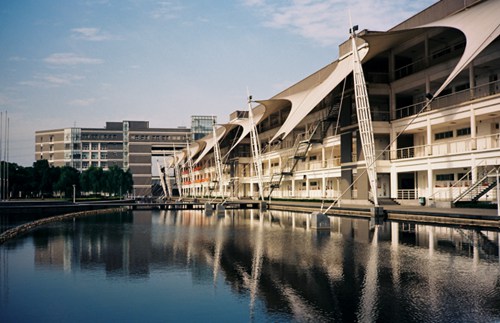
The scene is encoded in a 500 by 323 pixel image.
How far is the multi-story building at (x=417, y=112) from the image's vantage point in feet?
106

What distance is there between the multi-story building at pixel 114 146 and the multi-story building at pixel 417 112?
3453 inches

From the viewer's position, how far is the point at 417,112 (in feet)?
137

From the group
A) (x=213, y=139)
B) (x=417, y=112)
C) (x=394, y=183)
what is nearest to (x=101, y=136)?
(x=213, y=139)

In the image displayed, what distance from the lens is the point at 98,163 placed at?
142m

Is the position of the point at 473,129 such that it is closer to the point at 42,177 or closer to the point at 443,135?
the point at 443,135

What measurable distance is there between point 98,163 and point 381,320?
14210cm

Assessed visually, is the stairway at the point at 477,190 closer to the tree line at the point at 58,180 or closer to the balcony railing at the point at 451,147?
the balcony railing at the point at 451,147

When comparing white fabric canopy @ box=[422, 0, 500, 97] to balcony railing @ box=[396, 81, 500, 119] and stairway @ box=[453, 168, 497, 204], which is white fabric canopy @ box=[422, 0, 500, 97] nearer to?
balcony railing @ box=[396, 81, 500, 119]

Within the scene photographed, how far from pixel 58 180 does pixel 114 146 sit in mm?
67053

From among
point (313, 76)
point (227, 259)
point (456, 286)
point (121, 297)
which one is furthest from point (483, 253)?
point (313, 76)

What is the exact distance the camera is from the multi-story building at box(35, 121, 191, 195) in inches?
5512

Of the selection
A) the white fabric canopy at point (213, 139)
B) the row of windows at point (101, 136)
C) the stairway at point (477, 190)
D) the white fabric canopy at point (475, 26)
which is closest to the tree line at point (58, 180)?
the white fabric canopy at point (213, 139)

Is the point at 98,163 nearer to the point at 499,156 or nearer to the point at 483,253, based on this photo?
the point at 499,156

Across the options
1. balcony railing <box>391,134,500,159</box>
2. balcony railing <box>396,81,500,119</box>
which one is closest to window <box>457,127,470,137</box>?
balcony railing <box>391,134,500,159</box>
